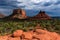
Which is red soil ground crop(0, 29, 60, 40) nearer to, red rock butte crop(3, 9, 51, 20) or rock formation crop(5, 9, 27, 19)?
red rock butte crop(3, 9, 51, 20)

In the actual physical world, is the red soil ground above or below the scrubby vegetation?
below

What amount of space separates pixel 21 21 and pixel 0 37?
4.94 feet

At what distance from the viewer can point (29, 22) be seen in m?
8.65

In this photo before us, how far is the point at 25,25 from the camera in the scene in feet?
28.3

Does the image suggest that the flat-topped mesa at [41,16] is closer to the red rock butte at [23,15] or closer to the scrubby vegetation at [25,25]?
the red rock butte at [23,15]

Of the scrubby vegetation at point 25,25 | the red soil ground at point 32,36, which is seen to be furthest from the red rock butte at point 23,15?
the red soil ground at point 32,36

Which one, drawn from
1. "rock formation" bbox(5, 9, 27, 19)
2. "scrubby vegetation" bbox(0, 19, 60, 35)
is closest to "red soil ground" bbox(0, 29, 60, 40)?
"scrubby vegetation" bbox(0, 19, 60, 35)

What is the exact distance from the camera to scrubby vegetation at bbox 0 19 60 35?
8.48 metres

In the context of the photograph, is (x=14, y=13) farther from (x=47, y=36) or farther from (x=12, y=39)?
(x=47, y=36)

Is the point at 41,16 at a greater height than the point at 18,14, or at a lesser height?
lesser

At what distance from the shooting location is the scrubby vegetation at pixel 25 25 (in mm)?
8477

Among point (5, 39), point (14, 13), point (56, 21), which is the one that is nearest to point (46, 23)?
point (56, 21)

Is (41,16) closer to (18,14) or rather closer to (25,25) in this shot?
(25,25)

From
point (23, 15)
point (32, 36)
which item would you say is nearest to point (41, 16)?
point (23, 15)
